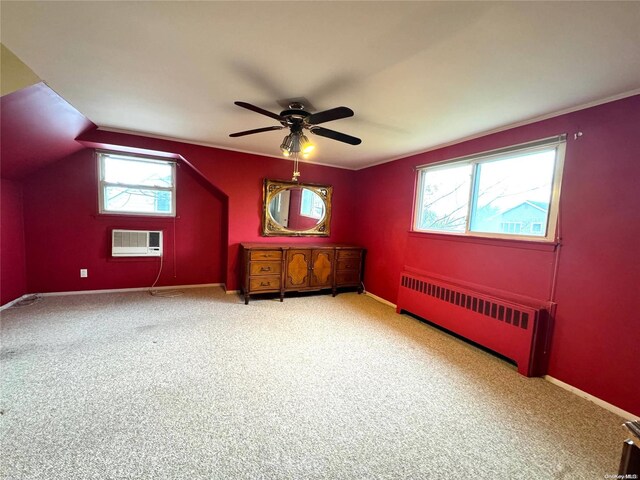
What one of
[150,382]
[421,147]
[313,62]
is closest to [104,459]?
[150,382]

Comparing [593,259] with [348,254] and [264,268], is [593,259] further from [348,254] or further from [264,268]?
[264,268]

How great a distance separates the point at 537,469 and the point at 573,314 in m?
1.25

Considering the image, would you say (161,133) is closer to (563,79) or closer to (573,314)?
(563,79)

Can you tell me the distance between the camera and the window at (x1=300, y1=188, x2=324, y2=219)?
4.29 m

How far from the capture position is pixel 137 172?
3.75 m

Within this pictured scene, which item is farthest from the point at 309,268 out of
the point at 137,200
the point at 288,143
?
the point at 137,200

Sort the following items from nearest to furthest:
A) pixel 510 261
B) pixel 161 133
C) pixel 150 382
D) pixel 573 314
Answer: pixel 150 382
pixel 573 314
pixel 510 261
pixel 161 133

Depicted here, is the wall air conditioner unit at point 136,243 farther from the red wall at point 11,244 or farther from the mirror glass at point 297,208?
the mirror glass at point 297,208

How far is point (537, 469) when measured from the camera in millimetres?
1313

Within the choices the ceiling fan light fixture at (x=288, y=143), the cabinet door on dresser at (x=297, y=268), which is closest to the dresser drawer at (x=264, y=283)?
the cabinet door on dresser at (x=297, y=268)

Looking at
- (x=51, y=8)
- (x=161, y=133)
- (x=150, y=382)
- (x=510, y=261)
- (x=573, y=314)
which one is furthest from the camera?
(x=161, y=133)

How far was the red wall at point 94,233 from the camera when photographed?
10.9 feet

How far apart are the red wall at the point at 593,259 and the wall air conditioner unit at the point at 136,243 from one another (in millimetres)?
4270

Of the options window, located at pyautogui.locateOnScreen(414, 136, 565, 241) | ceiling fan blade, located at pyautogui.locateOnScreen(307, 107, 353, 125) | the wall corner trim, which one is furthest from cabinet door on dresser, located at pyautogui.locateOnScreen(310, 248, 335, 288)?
the wall corner trim
